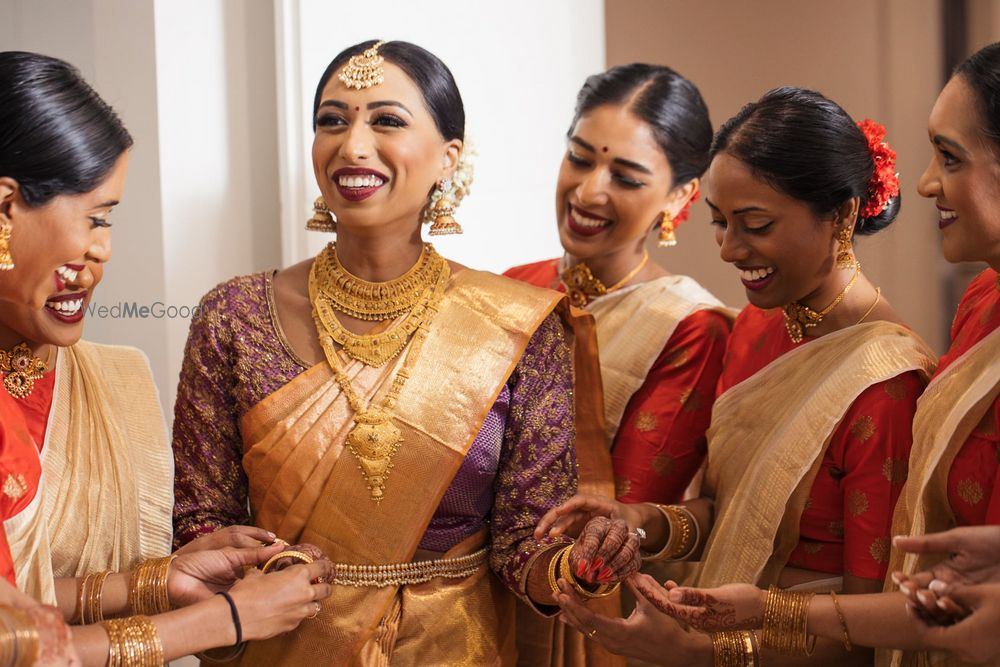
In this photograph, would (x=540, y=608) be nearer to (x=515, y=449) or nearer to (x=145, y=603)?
(x=515, y=449)

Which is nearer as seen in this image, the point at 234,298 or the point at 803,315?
the point at 234,298

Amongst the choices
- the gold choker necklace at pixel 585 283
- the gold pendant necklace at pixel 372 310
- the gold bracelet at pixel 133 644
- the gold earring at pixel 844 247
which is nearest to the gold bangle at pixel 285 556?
the gold bracelet at pixel 133 644

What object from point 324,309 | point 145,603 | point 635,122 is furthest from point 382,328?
point 635,122

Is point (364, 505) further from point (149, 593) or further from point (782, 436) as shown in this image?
point (782, 436)

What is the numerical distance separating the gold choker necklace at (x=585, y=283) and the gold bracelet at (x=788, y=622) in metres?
1.06

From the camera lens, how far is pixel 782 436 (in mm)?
2387

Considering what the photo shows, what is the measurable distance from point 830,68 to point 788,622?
2.38 m

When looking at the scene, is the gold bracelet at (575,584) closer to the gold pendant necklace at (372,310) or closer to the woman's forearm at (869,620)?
the woman's forearm at (869,620)

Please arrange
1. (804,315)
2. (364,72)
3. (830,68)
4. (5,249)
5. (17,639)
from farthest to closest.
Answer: (830,68)
(804,315)
(364,72)
(5,249)
(17,639)

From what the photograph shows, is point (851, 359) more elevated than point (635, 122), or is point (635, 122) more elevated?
point (635, 122)

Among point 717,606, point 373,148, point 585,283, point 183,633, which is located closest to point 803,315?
point 585,283

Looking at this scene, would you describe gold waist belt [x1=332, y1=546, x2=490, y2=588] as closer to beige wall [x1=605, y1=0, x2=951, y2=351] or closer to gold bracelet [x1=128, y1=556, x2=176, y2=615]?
gold bracelet [x1=128, y1=556, x2=176, y2=615]

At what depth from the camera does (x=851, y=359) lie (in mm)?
2311

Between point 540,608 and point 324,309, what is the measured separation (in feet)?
2.43
